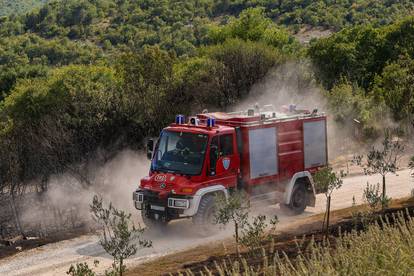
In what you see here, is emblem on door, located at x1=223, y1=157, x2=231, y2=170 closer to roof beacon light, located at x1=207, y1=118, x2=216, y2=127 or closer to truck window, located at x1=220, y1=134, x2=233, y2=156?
truck window, located at x1=220, y1=134, x2=233, y2=156

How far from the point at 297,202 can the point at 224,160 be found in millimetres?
3464

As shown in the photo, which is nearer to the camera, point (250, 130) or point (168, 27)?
point (250, 130)

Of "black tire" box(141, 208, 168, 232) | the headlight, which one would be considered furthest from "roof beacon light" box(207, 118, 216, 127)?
"black tire" box(141, 208, 168, 232)

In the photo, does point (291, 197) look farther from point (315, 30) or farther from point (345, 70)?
point (315, 30)

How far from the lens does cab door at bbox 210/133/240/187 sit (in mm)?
18484

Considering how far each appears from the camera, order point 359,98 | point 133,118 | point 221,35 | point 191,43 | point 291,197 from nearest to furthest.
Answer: point 291,197 < point 133,118 < point 359,98 < point 221,35 < point 191,43

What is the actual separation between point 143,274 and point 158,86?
1729 cm

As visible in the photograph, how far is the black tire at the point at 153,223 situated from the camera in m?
19.1

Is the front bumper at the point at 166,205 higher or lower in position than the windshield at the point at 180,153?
lower

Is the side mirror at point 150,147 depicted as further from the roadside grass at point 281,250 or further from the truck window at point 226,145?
the roadside grass at point 281,250

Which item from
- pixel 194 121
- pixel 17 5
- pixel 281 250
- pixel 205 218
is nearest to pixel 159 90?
pixel 194 121

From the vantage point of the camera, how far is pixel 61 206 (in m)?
26.2

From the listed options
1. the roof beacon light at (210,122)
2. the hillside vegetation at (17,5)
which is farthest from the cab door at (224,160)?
the hillside vegetation at (17,5)

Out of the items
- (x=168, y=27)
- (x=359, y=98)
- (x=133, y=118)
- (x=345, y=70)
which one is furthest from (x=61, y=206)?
(x=168, y=27)
